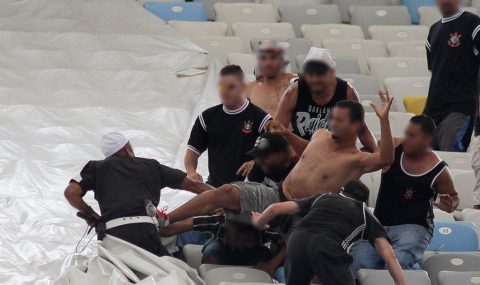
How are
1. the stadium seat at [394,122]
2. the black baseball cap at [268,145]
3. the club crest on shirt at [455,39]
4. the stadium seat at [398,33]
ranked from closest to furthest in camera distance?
the black baseball cap at [268,145]
the club crest on shirt at [455,39]
the stadium seat at [394,122]
the stadium seat at [398,33]

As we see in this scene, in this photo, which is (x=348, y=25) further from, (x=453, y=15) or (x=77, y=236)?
(x=77, y=236)

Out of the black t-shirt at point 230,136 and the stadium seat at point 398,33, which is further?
the stadium seat at point 398,33

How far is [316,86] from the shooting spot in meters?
7.53

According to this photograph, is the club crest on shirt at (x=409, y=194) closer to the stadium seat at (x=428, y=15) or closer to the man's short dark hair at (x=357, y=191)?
the man's short dark hair at (x=357, y=191)

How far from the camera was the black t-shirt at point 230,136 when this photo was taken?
7633 millimetres

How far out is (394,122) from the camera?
9305 millimetres

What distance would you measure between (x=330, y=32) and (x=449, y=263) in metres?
4.54

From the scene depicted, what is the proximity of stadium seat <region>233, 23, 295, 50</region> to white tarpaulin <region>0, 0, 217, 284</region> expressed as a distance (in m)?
0.56

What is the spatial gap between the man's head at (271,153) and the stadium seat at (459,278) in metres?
1.07

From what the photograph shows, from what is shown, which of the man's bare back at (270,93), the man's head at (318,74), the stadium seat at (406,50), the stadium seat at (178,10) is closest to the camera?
the man's head at (318,74)

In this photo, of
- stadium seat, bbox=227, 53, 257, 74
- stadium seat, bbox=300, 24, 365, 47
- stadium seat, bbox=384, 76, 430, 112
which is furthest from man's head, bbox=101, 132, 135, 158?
stadium seat, bbox=300, 24, 365, 47

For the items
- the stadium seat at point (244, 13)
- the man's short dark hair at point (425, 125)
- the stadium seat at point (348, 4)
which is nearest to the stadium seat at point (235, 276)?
the man's short dark hair at point (425, 125)

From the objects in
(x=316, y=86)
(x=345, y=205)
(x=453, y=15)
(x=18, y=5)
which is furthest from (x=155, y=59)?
(x=345, y=205)

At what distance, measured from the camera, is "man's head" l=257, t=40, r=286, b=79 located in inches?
318
